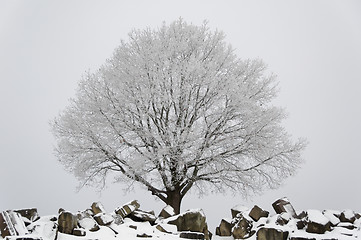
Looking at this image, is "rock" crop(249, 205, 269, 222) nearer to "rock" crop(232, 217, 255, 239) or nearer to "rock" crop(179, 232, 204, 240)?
"rock" crop(232, 217, 255, 239)

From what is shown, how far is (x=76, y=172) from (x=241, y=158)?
23.6ft

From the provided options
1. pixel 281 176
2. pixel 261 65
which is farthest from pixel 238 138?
pixel 261 65

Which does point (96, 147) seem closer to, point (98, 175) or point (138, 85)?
point (98, 175)

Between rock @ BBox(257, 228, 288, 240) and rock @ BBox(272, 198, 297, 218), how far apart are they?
170 centimetres

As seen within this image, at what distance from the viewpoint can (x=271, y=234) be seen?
730 centimetres

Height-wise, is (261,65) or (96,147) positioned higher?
(261,65)

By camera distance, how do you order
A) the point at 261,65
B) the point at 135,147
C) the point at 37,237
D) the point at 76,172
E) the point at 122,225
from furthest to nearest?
the point at 261,65, the point at 76,172, the point at 135,147, the point at 122,225, the point at 37,237

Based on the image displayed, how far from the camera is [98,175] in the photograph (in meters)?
16.1

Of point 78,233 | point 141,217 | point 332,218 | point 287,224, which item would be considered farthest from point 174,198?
point 78,233

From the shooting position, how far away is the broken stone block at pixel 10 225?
5.91 m

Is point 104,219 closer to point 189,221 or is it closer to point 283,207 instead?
point 189,221

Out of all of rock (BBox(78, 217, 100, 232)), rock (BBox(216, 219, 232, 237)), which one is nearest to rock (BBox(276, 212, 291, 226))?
rock (BBox(216, 219, 232, 237))

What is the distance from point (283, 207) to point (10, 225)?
6294 mm

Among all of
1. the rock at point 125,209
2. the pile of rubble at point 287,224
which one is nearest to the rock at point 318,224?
the pile of rubble at point 287,224
